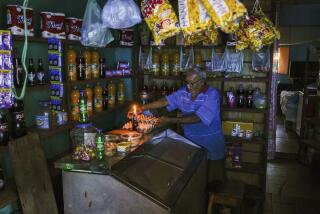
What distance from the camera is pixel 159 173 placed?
2.25 metres

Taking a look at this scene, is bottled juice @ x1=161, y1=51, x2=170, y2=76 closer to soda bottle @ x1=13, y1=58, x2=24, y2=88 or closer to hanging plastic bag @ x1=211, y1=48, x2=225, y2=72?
hanging plastic bag @ x1=211, y1=48, x2=225, y2=72

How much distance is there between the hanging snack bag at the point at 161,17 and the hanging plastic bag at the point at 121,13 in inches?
3.2

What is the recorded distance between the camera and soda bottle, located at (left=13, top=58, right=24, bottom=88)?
91.0 inches

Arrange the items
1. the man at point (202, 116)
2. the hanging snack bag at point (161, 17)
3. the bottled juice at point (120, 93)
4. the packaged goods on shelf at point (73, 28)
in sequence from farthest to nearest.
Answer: the bottled juice at point (120, 93), the man at point (202, 116), the packaged goods on shelf at point (73, 28), the hanging snack bag at point (161, 17)

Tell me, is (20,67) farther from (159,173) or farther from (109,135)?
(159,173)

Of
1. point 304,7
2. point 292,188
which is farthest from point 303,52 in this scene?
point 292,188

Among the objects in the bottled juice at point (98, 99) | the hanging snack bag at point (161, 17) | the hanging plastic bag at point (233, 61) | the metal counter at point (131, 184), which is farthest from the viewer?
the hanging plastic bag at point (233, 61)

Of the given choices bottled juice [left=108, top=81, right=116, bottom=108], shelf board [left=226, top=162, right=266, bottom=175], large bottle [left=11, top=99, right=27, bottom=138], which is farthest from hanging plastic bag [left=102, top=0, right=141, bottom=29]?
shelf board [left=226, top=162, right=266, bottom=175]

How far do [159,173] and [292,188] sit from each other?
304 cm

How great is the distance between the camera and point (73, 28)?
9.25ft

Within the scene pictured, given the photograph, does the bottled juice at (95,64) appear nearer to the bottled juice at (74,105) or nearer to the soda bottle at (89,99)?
the soda bottle at (89,99)

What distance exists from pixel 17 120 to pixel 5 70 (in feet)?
1.47

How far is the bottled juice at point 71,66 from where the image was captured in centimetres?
286

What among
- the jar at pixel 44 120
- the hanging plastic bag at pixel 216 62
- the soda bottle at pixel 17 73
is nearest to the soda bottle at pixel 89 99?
the jar at pixel 44 120
